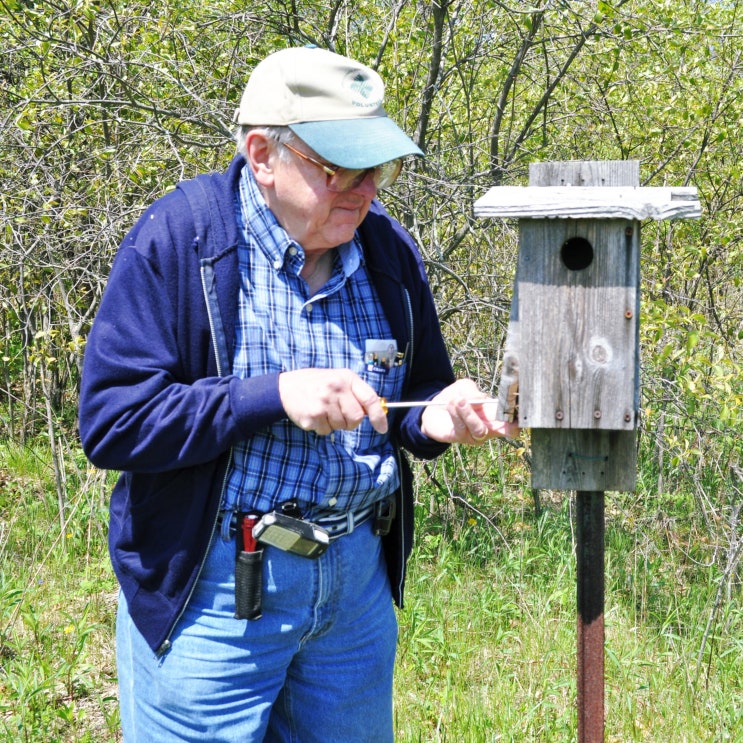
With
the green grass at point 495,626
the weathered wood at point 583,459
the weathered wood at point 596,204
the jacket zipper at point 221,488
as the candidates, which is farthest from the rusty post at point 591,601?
the green grass at point 495,626

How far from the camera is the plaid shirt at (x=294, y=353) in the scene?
1.77 metres

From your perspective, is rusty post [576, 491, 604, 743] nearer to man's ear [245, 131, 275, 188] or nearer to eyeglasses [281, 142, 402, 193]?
eyeglasses [281, 142, 402, 193]

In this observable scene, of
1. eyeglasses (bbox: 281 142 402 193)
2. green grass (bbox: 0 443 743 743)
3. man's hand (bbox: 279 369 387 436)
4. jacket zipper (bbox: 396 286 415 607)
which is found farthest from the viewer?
green grass (bbox: 0 443 743 743)

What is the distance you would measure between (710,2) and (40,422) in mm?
5118

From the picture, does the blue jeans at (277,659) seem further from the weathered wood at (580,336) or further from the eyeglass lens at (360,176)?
the eyeglass lens at (360,176)

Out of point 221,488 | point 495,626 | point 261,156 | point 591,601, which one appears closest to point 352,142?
point 261,156

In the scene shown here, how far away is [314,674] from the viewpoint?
6.35 feet

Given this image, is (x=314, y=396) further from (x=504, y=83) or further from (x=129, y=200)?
(x=504, y=83)

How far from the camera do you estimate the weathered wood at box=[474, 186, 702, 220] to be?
162 centimetres

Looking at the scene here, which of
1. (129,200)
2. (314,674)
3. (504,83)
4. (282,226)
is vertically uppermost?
(504,83)

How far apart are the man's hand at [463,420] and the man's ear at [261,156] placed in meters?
0.57

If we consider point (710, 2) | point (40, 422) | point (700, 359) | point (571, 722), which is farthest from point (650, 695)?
point (40, 422)

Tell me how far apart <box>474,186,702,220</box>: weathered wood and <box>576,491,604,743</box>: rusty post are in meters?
0.58

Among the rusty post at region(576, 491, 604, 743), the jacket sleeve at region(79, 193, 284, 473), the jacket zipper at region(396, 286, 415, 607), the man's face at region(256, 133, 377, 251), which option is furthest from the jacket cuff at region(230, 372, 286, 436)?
the rusty post at region(576, 491, 604, 743)
